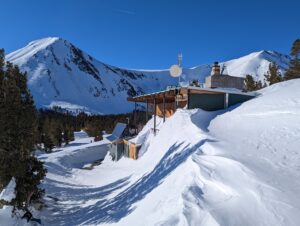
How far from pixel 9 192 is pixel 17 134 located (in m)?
2.37

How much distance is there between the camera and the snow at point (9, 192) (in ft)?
38.4

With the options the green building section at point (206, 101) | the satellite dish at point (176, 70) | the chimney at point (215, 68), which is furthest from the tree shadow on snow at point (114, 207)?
the chimney at point (215, 68)

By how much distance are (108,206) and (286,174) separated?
7.19 metres

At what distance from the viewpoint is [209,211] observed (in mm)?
6391

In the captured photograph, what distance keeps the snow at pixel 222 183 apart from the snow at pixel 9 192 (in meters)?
1.55

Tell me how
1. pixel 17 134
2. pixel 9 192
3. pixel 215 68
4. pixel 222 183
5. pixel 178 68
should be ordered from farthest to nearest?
pixel 215 68 → pixel 178 68 → pixel 9 192 → pixel 17 134 → pixel 222 183

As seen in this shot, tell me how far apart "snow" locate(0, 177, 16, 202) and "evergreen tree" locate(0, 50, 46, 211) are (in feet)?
0.66

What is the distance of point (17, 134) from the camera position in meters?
11.7

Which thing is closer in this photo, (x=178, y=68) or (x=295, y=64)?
(x=178, y=68)

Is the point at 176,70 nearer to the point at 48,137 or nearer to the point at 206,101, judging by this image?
the point at 206,101

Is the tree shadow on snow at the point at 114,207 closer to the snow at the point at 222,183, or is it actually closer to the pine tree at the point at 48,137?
the snow at the point at 222,183

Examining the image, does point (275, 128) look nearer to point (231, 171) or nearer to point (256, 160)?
point (256, 160)

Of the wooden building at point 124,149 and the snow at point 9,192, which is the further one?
the wooden building at point 124,149

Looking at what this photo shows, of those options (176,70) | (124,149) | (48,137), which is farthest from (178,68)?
(48,137)
